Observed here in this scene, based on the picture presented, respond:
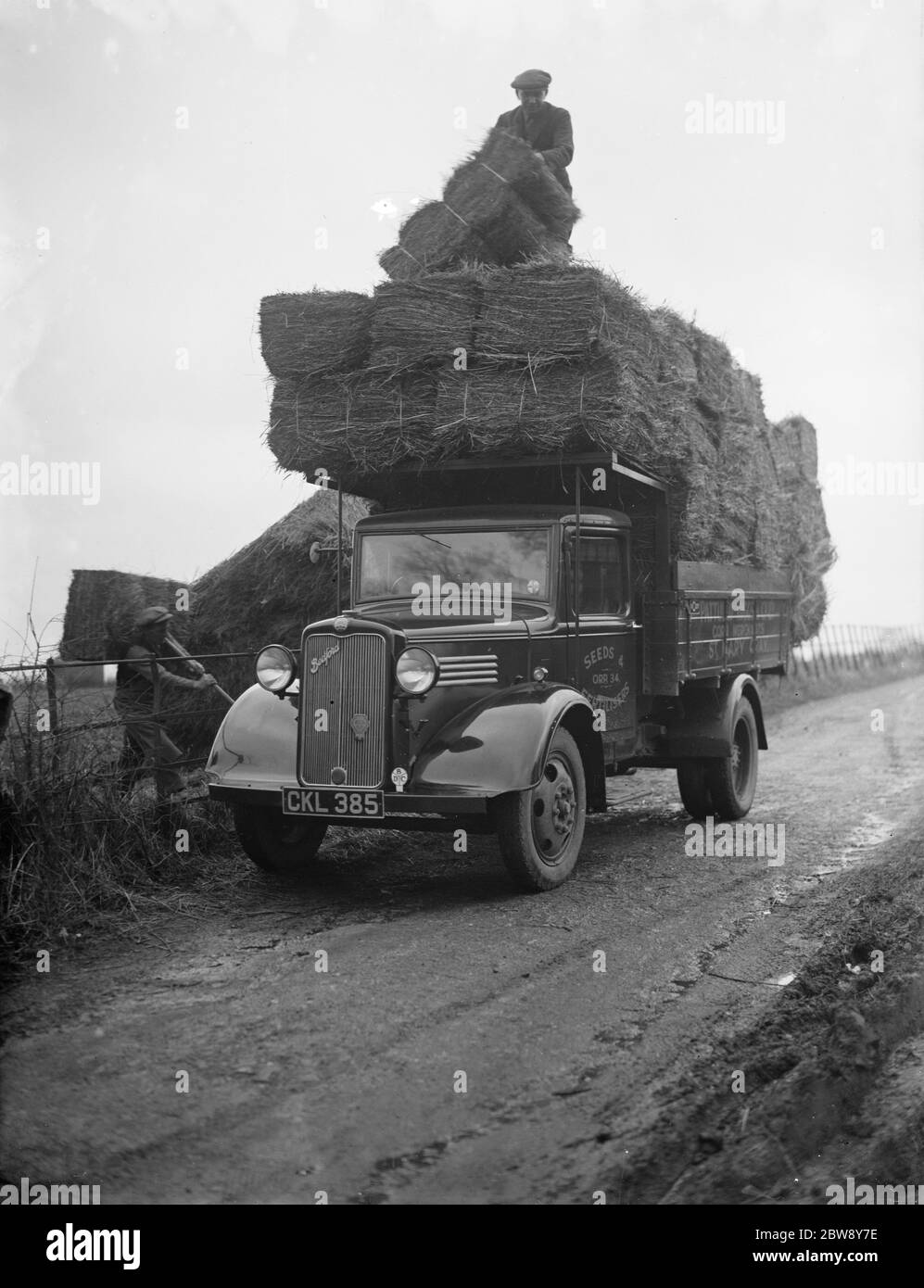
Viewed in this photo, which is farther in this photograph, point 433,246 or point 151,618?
point 433,246

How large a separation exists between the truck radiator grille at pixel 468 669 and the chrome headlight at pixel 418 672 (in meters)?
0.27

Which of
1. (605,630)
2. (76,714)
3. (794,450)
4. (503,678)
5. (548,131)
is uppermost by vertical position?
(548,131)

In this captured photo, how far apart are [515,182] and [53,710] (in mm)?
5535

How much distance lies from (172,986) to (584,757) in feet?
10.1

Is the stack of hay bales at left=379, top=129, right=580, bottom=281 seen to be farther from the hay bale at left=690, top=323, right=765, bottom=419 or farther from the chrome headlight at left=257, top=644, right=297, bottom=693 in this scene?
the chrome headlight at left=257, top=644, right=297, bottom=693

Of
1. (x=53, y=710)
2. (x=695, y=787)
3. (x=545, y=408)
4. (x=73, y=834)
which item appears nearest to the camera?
(x=73, y=834)

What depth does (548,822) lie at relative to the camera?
22.4 ft

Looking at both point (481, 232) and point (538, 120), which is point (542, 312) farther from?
point (538, 120)

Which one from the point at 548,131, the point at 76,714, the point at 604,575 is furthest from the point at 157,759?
the point at 548,131

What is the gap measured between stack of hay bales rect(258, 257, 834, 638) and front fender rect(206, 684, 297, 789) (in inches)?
75.3

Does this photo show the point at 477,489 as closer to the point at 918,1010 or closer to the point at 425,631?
the point at 425,631

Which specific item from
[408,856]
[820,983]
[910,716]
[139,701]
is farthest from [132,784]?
[910,716]

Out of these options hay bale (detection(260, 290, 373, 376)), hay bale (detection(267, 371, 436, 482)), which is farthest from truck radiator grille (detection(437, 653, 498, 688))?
hay bale (detection(260, 290, 373, 376))

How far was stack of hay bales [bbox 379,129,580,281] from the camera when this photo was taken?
928 centimetres
